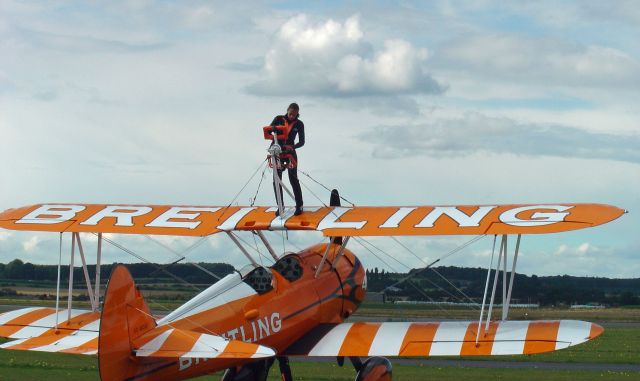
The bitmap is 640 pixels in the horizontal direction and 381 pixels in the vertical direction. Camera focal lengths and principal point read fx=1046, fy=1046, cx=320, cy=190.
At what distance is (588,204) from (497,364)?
11419 mm

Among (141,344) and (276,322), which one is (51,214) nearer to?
(276,322)

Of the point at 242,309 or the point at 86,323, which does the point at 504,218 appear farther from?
the point at 86,323

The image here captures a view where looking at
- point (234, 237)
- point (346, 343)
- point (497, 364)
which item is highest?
point (234, 237)

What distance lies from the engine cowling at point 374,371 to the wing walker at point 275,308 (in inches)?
0.5

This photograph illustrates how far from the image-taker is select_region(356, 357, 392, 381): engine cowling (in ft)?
43.8

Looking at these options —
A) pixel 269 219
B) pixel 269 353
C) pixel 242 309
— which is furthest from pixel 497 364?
pixel 269 353

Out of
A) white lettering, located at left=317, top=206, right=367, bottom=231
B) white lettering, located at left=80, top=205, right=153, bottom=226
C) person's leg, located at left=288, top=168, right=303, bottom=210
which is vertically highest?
person's leg, located at left=288, top=168, right=303, bottom=210

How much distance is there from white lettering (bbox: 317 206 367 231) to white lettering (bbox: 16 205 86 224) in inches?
144

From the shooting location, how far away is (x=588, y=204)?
12.9 metres

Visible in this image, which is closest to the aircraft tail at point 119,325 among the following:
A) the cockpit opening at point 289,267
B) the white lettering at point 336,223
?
the cockpit opening at point 289,267

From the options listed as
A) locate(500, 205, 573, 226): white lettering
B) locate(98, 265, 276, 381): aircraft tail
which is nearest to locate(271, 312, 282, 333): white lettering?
locate(98, 265, 276, 381): aircraft tail

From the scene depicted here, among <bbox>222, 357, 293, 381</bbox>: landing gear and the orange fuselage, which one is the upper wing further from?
<bbox>222, 357, 293, 381</bbox>: landing gear

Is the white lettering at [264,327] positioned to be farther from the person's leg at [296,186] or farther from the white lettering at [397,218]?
the person's leg at [296,186]

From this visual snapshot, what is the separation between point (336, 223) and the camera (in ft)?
45.0
